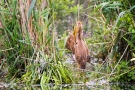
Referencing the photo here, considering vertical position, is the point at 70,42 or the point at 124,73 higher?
the point at 70,42

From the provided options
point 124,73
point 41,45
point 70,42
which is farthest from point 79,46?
point 124,73

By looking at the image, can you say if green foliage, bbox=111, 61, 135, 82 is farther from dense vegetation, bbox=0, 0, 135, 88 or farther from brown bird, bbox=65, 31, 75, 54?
brown bird, bbox=65, 31, 75, 54

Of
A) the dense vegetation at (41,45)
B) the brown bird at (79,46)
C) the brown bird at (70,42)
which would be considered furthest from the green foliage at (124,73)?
the brown bird at (70,42)

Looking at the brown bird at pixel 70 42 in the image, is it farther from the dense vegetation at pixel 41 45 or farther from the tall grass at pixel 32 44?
the tall grass at pixel 32 44

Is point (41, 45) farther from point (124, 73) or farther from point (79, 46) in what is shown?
point (124, 73)

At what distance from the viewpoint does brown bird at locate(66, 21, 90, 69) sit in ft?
15.3

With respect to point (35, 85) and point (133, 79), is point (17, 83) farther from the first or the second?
point (133, 79)

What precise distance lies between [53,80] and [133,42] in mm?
880

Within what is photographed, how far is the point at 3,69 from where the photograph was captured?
4.59m

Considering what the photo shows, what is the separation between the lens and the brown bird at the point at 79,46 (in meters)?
4.67

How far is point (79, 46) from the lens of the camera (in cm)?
467

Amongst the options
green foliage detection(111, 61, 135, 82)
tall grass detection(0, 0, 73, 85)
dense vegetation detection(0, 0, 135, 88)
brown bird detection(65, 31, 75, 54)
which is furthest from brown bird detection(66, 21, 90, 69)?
green foliage detection(111, 61, 135, 82)

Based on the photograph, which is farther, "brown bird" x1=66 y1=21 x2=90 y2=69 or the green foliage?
"brown bird" x1=66 y1=21 x2=90 y2=69

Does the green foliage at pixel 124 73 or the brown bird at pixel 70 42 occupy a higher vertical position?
the brown bird at pixel 70 42
